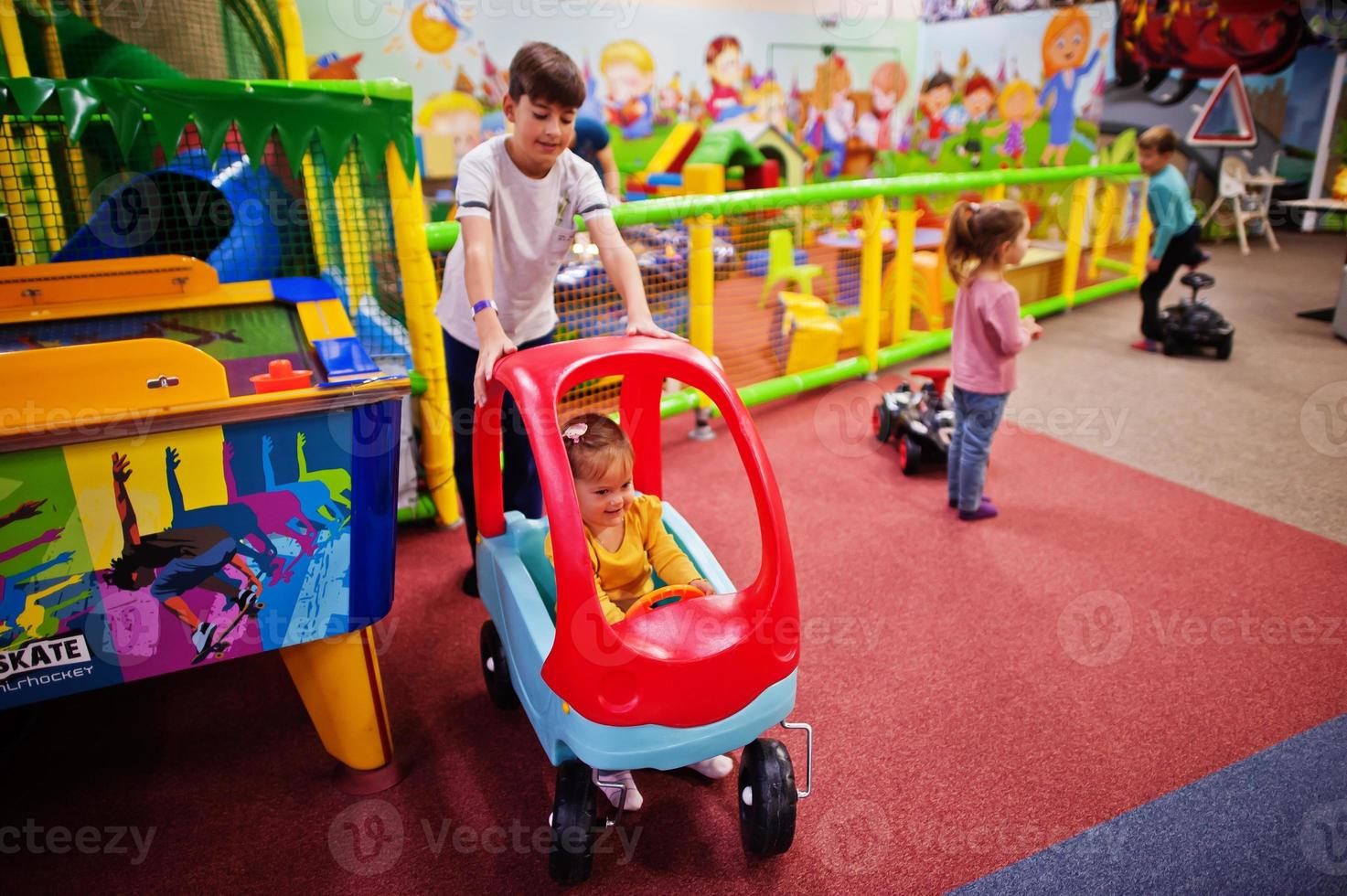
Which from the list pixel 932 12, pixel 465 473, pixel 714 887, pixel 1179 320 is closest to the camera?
pixel 714 887

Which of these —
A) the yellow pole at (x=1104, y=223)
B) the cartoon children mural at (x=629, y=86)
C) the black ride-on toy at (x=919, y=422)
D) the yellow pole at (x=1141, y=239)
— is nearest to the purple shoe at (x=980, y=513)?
the black ride-on toy at (x=919, y=422)

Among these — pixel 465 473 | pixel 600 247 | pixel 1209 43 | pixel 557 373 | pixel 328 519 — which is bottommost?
pixel 465 473

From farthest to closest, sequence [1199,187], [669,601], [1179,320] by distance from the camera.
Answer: [1199,187] < [1179,320] < [669,601]

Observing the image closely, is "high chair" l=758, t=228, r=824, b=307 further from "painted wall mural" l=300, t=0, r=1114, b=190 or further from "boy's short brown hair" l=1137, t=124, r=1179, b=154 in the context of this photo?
"painted wall mural" l=300, t=0, r=1114, b=190

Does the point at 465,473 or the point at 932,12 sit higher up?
the point at 932,12

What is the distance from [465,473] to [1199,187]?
377 inches

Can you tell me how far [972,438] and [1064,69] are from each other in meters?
7.21

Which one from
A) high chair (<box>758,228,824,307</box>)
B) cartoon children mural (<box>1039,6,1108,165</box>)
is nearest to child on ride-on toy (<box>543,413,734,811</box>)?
high chair (<box>758,228,824,307</box>)

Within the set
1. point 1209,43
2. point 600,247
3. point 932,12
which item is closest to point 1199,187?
point 1209,43

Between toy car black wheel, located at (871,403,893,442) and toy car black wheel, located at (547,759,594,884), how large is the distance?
8.22 ft

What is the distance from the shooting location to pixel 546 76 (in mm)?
1862

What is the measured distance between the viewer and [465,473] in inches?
102

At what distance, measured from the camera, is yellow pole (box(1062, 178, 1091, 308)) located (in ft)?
19.3

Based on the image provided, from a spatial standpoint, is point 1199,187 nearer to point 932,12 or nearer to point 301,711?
point 932,12
